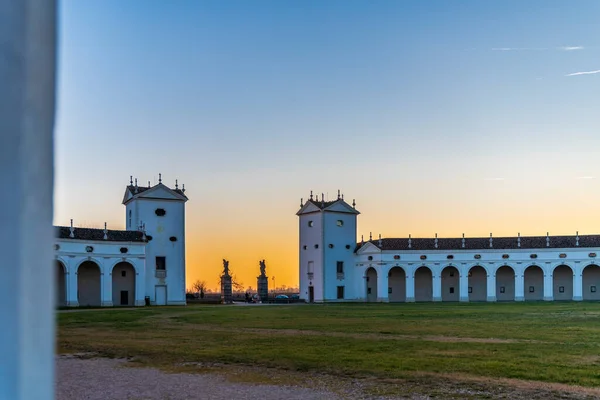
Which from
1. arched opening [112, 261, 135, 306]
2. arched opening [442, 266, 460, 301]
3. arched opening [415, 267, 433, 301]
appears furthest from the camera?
arched opening [415, 267, 433, 301]

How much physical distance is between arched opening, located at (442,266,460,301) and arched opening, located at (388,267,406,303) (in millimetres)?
3897

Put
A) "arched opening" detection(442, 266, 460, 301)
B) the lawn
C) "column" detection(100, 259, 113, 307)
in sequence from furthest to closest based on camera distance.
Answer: "arched opening" detection(442, 266, 460, 301), "column" detection(100, 259, 113, 307), the lawn

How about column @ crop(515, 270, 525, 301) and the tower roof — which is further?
column @ crop(515, 270, 525, 301)

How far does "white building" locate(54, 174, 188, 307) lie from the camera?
1876 inches

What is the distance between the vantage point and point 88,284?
50.7 m

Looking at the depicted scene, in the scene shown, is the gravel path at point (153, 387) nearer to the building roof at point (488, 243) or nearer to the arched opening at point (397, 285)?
the building roof at point (488, 243)

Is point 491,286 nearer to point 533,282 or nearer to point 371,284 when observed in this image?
point 533,282

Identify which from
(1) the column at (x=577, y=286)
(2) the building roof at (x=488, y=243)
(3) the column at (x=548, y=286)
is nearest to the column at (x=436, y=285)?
(2) the building roof at (x=488, y=243)

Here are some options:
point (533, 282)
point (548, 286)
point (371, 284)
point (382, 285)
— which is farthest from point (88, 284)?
point (533, 282)

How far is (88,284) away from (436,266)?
3157cm

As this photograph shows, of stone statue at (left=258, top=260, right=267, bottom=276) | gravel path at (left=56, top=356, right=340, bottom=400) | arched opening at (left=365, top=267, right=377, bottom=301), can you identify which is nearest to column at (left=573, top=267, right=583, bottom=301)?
arched opening at (left=365, top=267, right=377, bottom=301)

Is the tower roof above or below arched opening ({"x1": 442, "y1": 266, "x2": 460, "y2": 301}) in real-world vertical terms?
above

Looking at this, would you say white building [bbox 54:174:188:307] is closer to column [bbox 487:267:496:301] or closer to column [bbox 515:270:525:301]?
column [bbox 487:267:496:301]

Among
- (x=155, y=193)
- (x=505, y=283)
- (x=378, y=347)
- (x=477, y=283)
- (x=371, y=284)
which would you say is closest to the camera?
(x=378, y=347)
